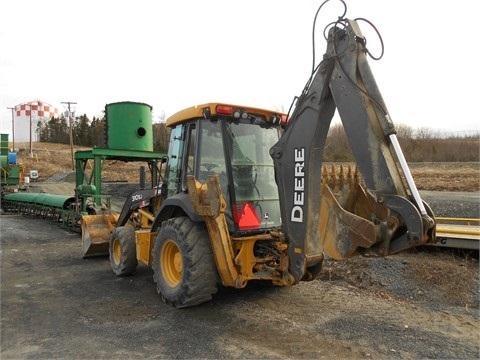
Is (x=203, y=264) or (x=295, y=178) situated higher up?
(x=295, y=178)

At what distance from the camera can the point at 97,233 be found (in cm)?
759

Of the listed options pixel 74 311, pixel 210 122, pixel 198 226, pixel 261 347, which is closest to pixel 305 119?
pixel 210 122

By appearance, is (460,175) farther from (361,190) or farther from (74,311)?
(74,311)

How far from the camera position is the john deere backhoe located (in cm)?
339

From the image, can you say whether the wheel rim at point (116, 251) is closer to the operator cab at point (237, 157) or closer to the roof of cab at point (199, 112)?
the operator cab at point (237, 157)

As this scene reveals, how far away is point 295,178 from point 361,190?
2.19ft

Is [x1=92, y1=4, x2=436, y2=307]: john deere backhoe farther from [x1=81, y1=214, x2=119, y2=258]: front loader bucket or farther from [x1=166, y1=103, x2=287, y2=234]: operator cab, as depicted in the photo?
[x1=81, y1=214, x2=119, y2=258]: front loader bucket

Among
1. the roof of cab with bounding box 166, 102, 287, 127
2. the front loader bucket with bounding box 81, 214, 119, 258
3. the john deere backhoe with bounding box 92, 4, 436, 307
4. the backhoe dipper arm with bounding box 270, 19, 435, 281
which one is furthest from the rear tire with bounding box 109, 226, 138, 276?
the backhoe dipper arm with bounding box 270, 19, 435, 281

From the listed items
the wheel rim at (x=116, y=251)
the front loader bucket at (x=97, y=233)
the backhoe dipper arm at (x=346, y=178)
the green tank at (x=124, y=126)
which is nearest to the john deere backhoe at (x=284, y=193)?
the backhoe dipper arm at (x=346, y=178)

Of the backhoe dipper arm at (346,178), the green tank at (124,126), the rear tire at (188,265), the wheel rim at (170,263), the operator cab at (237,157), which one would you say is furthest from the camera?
the green tank at (124,126)

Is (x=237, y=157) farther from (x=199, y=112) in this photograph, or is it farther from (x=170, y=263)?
(x=170, y=263)

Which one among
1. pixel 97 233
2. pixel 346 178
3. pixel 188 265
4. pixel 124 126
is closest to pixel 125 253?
pixel 97 233

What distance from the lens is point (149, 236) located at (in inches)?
222

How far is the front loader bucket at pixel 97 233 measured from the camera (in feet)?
24.7
